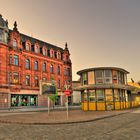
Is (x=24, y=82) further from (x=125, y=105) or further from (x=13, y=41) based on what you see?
(x=125, y=105)

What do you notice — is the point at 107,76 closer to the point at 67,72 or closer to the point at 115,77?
the point at 115,77

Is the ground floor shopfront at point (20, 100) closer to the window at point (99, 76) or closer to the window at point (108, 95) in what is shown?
the window at point (99, 76)

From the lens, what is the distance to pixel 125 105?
109 feet

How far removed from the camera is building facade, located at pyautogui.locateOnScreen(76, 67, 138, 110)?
29705mm

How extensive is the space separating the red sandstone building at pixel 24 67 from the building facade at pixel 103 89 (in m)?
19.1

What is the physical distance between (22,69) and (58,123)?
35415 mm

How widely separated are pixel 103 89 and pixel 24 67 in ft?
82.5

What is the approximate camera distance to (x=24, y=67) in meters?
50.3

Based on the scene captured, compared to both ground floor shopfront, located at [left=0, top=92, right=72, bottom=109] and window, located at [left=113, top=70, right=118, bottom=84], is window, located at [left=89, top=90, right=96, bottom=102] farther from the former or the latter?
ground floor shopfront, located at [left=0, top=92, right=72, bottom=109]

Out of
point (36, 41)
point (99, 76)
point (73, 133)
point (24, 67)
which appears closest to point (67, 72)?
point (36, 41)

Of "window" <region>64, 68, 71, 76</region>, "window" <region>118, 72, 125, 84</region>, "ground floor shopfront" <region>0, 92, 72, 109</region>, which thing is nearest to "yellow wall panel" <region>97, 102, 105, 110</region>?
"window" <region>118, 72, 125, 84</region>

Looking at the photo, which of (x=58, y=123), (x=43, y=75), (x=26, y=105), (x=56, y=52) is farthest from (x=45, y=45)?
(x=58, y=123)

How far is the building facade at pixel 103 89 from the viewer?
29705 mm

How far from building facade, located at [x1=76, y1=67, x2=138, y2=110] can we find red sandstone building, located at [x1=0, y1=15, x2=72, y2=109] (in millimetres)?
19142
